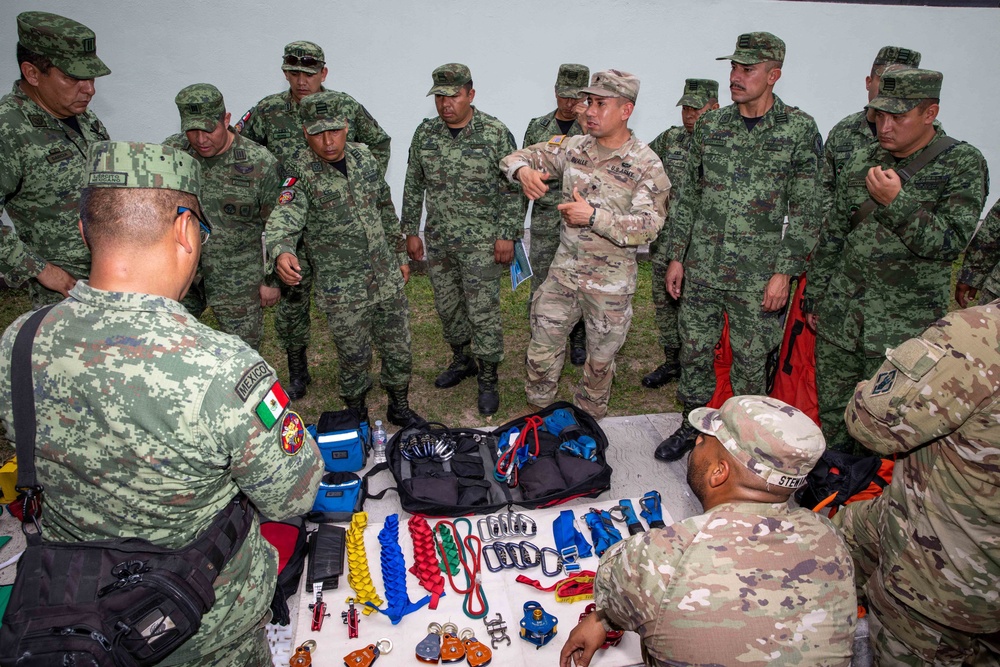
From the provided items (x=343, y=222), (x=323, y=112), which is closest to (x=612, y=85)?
(x=323, y=112)

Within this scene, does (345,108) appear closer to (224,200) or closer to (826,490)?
(224,200)

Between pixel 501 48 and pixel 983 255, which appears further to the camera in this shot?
pixel 501 48

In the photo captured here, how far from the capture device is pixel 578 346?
5.68 m

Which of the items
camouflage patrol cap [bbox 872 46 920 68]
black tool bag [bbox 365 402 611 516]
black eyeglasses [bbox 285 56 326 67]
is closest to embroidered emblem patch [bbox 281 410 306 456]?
black tool bag [bbox 365 402 611 516]

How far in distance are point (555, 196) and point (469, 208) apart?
1.10m

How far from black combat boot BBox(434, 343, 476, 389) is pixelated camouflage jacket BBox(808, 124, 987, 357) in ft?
8.71

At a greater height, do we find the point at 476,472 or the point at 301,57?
the point at 301,57

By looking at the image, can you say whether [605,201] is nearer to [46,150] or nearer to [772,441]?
[772,441]

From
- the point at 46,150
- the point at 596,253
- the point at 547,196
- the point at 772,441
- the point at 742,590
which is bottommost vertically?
the point at 742,590

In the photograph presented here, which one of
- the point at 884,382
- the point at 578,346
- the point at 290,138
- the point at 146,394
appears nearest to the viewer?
the point at 146,394

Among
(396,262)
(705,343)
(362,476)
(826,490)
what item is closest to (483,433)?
(362,476)

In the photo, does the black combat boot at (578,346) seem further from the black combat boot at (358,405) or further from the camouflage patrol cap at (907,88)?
the camouflage patrol cap at (907,88)

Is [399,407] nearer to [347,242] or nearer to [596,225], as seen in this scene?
[347,242]

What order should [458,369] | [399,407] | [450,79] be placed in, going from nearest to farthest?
[450,79]
[399,407]
[458,369]
